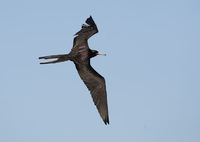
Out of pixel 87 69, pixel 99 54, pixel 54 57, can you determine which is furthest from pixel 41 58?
pixel 99 54

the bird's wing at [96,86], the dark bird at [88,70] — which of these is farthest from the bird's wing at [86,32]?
the bird's wing at [96,86]

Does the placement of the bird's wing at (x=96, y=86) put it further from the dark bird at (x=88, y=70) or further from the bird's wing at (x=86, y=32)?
the bird's wing at (x=86, y=32)

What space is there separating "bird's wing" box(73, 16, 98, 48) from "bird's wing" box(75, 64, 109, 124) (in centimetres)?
208

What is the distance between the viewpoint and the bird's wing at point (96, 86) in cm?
1482

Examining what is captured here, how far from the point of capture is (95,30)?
19.0 meters

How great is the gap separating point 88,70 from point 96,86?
897 mm

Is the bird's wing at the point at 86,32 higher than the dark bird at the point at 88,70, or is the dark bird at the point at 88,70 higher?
the bird's wing at the point at 86,32

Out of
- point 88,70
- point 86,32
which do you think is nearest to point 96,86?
point 88,70

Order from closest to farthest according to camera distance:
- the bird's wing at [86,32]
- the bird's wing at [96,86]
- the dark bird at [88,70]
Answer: the bird's wing at [96,86], the dark bird at [88,70], the bird's wing at [86,32]

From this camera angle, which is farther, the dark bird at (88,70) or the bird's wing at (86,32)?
the bird's wing at (86,32)

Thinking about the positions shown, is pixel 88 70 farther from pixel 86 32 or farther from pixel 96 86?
pixel 86 32

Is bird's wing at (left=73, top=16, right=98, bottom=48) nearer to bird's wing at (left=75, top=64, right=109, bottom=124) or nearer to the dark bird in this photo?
the dark bird

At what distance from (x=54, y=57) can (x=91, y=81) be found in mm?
2037

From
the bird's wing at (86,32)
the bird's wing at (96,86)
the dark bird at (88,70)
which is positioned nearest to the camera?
the bird's wing at (96,86)
